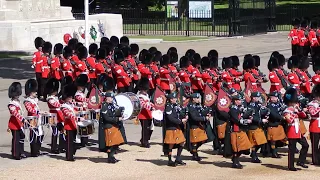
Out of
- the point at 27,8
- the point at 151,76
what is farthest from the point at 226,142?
the point at 27,8

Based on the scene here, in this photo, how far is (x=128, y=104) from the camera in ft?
48.6

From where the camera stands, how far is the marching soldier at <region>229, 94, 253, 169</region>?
45.2 feet

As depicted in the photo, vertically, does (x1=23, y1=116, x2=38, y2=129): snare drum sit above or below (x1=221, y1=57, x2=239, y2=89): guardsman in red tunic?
below

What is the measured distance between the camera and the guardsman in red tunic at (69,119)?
14.5 metres

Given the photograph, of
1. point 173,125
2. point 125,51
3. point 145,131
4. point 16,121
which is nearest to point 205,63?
point 145,131

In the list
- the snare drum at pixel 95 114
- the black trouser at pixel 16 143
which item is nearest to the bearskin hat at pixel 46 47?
the snare drum at pixel 95 114

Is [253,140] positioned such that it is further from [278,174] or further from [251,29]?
[251,29]

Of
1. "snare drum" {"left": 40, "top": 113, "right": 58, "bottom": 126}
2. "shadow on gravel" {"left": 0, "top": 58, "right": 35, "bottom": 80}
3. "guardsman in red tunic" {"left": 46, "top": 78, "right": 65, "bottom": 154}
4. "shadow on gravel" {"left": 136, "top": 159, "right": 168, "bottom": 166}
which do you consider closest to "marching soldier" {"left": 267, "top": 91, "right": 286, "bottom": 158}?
"shadow on gravel" {"left": 136, "top": 159, "right": 168, "bottom": 166}

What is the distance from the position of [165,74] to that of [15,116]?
14.0 ft

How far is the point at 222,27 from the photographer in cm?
4428

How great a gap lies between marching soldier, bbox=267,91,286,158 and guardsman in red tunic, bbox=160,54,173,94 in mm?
3751

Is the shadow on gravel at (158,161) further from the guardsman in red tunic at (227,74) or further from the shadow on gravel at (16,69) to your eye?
the shadow on gravel at (16,69)

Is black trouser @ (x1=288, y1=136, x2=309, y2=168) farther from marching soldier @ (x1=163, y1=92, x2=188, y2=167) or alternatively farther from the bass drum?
the bass drum

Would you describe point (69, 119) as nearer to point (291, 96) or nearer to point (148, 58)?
point (291, 96)
